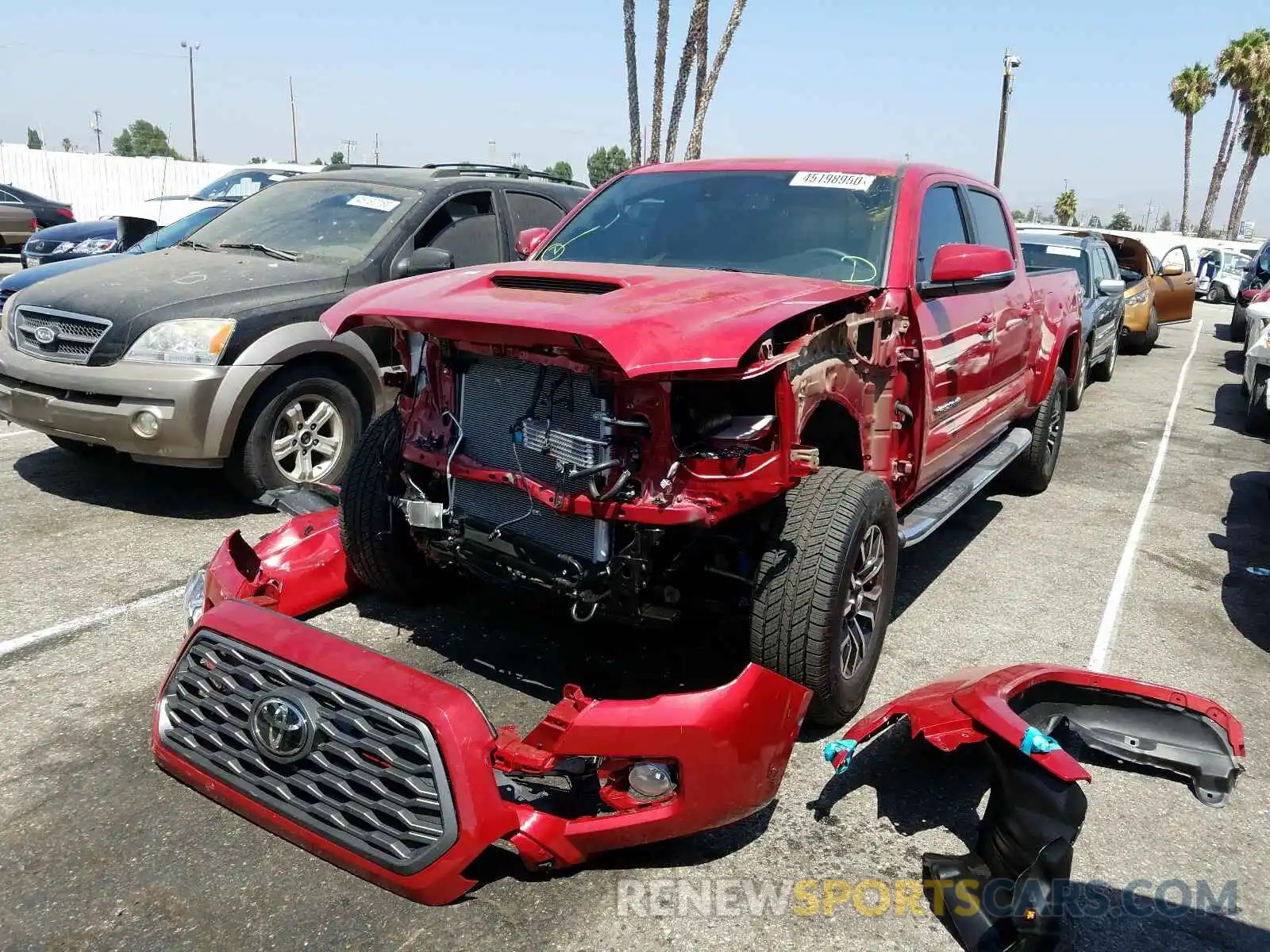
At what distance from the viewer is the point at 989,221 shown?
5.62m

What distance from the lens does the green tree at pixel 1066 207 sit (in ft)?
211

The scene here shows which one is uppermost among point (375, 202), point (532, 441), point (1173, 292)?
point (375, 202)

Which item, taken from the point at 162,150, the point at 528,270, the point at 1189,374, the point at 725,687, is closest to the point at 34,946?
the point at 725,687

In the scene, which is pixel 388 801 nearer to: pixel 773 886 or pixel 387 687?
pixel 387 687

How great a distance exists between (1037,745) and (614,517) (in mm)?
1240

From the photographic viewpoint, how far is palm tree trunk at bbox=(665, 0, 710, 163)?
789 inches

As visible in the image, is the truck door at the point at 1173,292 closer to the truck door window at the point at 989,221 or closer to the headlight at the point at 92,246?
the truck door window at the point at 989,221

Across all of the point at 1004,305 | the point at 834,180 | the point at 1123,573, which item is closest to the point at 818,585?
the point at 834,180

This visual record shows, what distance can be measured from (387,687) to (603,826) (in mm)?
643

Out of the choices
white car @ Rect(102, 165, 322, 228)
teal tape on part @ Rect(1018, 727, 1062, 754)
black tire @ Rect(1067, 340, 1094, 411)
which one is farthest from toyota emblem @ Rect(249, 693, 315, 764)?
white car @ Rect(102, 165, 322, 228)

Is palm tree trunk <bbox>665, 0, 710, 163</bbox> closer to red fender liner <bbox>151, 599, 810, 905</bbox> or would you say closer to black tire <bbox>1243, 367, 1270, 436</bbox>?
black tire <bbox>1243, 367, 1270, 436</bbox>

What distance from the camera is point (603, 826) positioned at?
2514 millimetres

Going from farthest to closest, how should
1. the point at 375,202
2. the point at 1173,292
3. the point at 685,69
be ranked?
the point at 685,69 → the point at 1173,292 → the point at 375,202

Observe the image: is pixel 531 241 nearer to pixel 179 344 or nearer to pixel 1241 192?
pixel 179 344
